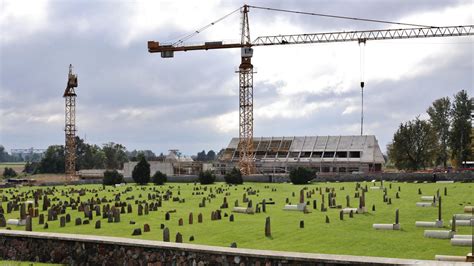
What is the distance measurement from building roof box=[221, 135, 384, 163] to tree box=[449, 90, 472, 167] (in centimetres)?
1161

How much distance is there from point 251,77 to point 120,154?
203 ft

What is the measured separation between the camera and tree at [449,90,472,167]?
3905 inches

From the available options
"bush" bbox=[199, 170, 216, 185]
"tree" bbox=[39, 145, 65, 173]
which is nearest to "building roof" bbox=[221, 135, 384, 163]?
"bush" bbox=[199, 170, 216, 185]

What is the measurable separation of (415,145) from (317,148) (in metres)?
17.4

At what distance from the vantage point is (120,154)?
158 meters

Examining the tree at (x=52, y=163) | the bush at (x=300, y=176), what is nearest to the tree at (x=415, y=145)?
the bush at (x=300, y=176)

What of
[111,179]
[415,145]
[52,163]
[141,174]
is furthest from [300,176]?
[52,163]

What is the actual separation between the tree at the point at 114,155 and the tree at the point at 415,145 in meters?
74.9

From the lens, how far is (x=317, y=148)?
11038 centimetres

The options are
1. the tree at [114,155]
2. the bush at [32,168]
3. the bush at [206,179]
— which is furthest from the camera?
the tree at [114,155]

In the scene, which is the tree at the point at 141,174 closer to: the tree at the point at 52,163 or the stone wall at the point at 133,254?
the stone wall at the point at 133,254

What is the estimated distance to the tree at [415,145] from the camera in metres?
99.7

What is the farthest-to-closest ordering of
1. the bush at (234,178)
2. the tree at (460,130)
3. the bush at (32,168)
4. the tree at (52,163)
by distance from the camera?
1. the bush at (32,168)
2. the tree at (52,163)
3. the tree at (460,130)
4. the bush at (234,178)

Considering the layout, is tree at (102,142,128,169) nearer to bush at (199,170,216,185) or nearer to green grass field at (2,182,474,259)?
bush at (199,170,216,185)
